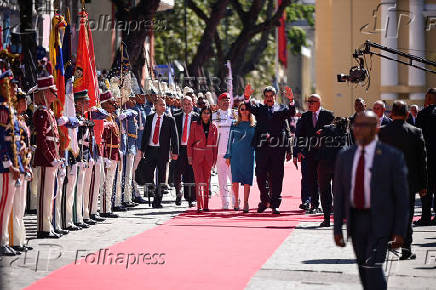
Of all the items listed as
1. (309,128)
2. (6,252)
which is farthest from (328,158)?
(6,252)

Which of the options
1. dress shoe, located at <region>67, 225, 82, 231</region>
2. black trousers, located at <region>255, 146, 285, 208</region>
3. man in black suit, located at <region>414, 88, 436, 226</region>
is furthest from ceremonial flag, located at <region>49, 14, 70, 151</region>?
man in black suit, located at <region>414, 88, 436, 226</region>

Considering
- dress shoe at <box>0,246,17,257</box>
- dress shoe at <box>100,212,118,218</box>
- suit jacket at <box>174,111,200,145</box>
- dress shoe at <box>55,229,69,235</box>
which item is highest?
suit jacket at <box>174,111,200,145</box>

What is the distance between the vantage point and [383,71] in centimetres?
4784

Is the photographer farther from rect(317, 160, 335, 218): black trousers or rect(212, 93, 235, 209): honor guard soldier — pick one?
rect(212, 93, 235, 209): honor guard soldier

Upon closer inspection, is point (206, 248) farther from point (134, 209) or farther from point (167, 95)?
point (167, 95)

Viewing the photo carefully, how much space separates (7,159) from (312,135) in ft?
21.7

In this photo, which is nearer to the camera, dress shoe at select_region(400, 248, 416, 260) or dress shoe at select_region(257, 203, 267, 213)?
dress shoe at select_region(400, 248, 416, 260)

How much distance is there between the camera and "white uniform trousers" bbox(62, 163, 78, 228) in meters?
15.0

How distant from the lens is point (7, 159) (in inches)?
494

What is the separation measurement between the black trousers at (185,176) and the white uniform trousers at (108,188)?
2.23m

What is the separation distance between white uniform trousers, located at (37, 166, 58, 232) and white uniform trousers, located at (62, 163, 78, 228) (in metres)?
0.87

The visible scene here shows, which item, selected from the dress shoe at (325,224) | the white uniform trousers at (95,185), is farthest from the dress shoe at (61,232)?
the dress shoe at (325,224)

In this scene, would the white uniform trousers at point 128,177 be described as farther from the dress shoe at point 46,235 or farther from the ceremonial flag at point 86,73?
the dress shoe at point 46,235

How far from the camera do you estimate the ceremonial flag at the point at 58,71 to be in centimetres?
1449
